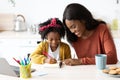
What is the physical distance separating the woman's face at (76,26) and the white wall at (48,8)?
176 cm

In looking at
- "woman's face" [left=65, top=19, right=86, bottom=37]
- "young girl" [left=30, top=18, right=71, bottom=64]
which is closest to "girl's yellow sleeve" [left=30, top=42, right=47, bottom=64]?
"young girl" [left=30, top=18, right=71, bottom=64]

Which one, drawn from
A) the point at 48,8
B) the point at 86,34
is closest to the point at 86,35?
the point at 86,34

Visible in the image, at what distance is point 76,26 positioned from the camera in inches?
87.8

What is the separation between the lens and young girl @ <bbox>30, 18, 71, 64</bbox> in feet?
7.98

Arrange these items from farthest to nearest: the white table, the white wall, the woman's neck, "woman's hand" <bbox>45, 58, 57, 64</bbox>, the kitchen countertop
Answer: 1. the white wall
2. the kitchen countertop
3. the woman's neck
4. "woman's hand" <bbox>45, 58, 57, 64</bbox>
5. the white table

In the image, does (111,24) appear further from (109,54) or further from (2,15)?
(109,54)

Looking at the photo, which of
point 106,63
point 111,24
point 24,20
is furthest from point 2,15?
point 106,63

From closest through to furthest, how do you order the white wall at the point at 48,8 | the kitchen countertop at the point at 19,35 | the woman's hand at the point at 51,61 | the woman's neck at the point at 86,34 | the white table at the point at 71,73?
the white table at the point at 71,73 < the woman's hand at the point at 51,61 < the woman's neck at the point at 86,34 < the kitchen countertop at the point at 19,35 < the white wall at the point at 48,8

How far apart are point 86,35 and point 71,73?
59 cm

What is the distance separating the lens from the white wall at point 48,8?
399 centimetres

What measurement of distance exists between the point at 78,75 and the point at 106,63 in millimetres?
340

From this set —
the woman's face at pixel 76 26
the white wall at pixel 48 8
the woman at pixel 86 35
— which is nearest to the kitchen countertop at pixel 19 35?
the white wall at pixel 48 8

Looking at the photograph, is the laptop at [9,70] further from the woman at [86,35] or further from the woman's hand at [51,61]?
the woman at [86,35]

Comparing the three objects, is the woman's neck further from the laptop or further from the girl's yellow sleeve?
the laptop
